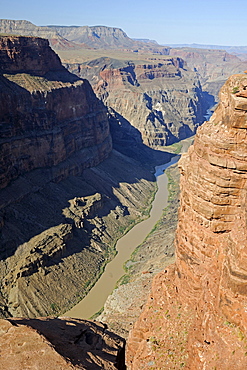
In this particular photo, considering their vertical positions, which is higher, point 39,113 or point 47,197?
point 39,113

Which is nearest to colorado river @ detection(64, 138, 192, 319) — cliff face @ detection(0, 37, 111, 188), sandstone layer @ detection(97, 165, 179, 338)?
sandstone layer @ detection(97, 165, 179, 338)

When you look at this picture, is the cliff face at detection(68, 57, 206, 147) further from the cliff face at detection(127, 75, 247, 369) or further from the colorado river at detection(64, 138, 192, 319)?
the cliff face at detection(127, 75, 247, 369)

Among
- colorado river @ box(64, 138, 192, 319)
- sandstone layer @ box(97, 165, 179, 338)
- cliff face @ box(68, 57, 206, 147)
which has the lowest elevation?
colorado river @ box(64, 138, 192, 319)

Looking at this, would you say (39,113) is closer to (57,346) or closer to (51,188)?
(51,188)

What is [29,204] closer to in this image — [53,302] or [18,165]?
[18,165]

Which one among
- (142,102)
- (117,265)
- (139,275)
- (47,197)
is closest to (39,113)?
(47,197)

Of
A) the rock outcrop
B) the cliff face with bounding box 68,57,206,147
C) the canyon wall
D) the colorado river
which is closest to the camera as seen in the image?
the rock outcrop

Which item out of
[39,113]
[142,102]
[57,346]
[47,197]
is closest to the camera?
[57,346]
